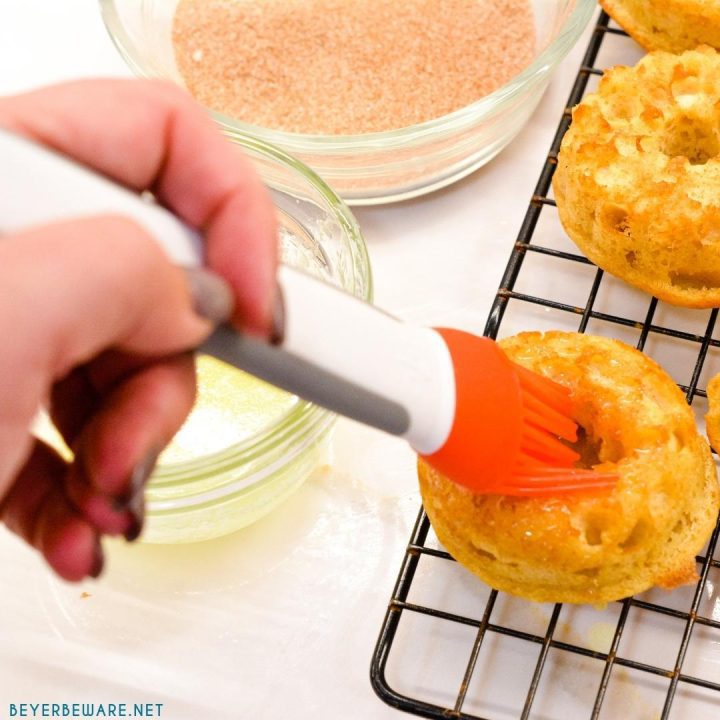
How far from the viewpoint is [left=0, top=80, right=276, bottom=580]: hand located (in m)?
0.54

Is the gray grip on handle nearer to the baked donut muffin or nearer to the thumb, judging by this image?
the thumb

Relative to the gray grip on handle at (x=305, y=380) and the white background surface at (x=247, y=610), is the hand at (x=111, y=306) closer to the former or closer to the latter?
the gray grip on handle at (x=305, y=380)

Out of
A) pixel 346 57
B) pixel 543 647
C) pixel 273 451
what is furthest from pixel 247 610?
pixel 346 57

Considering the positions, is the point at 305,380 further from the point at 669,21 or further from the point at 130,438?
the point at 669,21

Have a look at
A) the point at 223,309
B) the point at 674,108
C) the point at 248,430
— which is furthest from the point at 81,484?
the point at 674,108

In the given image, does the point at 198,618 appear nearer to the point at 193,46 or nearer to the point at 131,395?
the point at 131,395

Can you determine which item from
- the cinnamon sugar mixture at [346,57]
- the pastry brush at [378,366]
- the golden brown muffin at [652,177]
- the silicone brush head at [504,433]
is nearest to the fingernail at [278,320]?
the pastry brush at [378,366]

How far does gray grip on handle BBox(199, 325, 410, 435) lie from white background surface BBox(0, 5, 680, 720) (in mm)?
346

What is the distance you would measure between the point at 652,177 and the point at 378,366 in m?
0.49

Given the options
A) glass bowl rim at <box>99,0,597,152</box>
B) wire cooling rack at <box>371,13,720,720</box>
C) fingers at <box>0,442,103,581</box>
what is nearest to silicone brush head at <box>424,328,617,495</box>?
wire cooling rack at <box>371,13,720,720</box>

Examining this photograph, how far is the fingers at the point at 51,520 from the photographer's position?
27.7 inches

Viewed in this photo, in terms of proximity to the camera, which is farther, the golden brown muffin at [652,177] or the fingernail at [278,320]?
the golden brown muffin at [652,177]

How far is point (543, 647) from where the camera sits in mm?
926

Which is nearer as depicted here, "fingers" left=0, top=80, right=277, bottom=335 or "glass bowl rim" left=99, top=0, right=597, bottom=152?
"fingers" left=0, top=80, right=277, bottom=335
